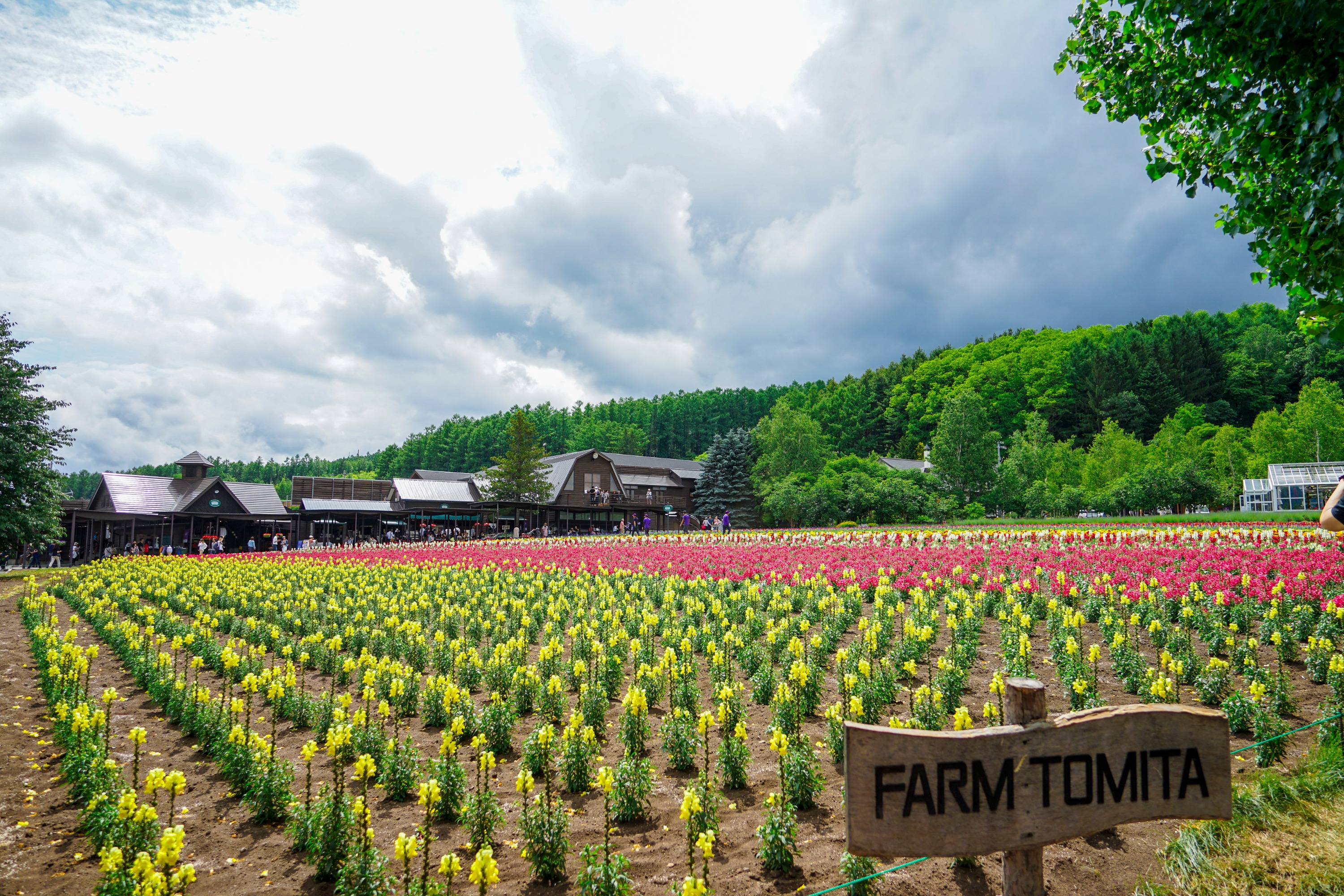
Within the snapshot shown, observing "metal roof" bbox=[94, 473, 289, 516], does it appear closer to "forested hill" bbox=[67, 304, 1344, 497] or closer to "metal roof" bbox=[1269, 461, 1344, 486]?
"forested hill" bbox=[67, 304, 1344, 497]

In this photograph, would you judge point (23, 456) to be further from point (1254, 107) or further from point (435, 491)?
point (1254, 107)

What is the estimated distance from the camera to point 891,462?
226 ft

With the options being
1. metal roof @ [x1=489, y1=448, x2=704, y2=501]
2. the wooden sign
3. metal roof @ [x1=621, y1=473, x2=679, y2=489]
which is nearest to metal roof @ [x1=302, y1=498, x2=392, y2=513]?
metal roof @ [x1=489, y1=448, x2=704, y2=501]

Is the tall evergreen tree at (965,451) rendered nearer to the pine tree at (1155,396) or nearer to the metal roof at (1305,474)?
the metal roof at (1305,474)

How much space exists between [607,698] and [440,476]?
5766 centimetres

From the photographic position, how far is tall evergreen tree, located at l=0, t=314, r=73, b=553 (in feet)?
80.2

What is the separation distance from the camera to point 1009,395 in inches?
2940

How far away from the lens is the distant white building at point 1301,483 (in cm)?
3672

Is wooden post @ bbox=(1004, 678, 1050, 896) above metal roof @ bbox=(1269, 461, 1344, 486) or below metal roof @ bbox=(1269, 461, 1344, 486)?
below

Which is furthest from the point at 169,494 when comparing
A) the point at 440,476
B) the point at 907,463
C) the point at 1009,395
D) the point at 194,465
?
the point at 1009,395

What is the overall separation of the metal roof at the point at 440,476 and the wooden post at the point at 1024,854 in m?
57.5

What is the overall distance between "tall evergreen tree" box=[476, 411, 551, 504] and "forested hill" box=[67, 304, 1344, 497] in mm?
34302

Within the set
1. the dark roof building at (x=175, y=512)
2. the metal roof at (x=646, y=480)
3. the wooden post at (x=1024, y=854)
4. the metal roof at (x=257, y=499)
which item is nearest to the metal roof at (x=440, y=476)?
the dark roof building at (x=175, y=512)

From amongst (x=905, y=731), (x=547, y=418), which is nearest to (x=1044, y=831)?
(x=905, y=731)
